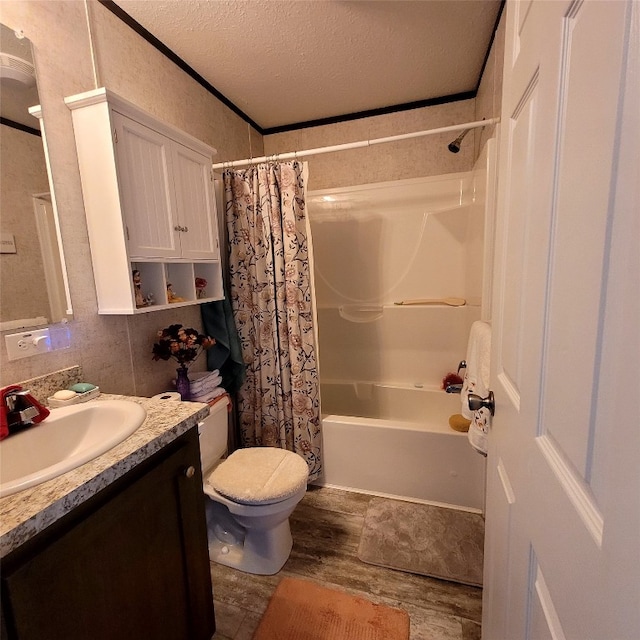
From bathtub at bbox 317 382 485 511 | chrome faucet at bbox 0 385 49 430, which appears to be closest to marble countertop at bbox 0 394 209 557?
chrome faucet at bbox 0 385 49 430

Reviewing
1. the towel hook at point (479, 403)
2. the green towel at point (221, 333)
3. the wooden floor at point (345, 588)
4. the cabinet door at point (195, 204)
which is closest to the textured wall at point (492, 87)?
the towel hook at point (479, 403)

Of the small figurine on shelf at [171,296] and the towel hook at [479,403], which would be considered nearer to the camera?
the towel hook at [479,403]

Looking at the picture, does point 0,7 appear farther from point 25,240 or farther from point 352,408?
point 352,408

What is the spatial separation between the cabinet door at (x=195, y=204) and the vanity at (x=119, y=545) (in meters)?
0.79

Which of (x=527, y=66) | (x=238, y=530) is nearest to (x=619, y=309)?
(x=527, y=66)

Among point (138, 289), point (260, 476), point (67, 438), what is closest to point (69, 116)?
point (138, 289)

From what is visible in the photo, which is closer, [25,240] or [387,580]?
[25,240]

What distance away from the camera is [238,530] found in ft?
5.40

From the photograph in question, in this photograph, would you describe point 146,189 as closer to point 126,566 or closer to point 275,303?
point 275,303

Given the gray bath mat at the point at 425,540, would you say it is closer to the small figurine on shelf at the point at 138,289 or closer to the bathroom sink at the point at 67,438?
the bathroom sink at the point at 67,438

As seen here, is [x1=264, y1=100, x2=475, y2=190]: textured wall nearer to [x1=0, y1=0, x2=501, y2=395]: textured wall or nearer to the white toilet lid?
[x1=0, y1=0, x2=501, y2=395]: textured wall

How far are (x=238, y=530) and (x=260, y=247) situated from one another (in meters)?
1.52

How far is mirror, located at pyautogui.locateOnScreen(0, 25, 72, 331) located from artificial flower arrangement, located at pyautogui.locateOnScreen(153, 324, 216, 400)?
43 cm

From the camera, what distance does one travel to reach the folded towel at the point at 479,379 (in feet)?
4.39
